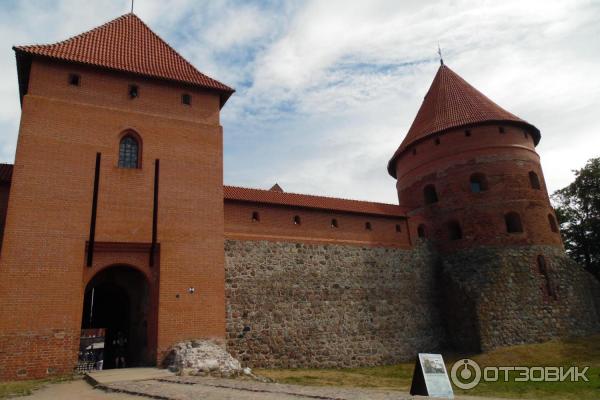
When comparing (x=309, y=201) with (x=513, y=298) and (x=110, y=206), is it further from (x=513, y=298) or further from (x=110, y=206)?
(x=513, y=298)

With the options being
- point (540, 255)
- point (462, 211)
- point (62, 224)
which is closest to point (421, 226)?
point (462, 211)

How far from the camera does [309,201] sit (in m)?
14.9

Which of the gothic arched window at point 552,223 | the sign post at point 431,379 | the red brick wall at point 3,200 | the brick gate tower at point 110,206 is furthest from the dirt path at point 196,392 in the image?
the gothic arched window at point 552,223

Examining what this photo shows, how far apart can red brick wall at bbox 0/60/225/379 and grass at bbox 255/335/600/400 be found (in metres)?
2.89

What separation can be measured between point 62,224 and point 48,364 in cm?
309

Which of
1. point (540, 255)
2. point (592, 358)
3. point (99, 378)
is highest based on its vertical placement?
point (540, 255)

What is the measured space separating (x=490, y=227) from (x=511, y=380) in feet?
22.5

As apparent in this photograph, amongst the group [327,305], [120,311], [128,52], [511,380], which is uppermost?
[128,52]

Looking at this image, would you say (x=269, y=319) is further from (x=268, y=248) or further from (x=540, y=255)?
(x=540, y=255)

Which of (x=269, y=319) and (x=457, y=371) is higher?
(x=269, y=319)

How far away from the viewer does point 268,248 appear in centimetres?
1346

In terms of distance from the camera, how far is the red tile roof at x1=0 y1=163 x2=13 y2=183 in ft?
35.1

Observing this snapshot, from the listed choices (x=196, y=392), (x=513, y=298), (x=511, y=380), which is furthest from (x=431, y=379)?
(x=513, y=298)

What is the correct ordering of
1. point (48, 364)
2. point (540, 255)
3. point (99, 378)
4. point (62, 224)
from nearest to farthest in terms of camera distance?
point (99, 378)
point (48, 364)
point (62, 224)
point (540, 255)
